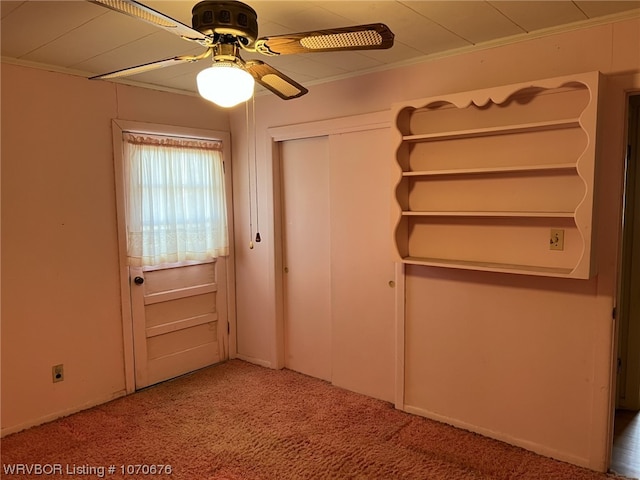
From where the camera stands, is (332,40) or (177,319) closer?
(332,40)

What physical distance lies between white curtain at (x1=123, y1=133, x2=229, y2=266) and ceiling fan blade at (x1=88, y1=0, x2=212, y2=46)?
1.97 m

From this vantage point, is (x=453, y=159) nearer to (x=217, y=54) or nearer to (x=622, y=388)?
(x=217, y=54)

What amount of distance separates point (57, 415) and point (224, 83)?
2714 millimetres

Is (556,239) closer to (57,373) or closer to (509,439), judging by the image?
(509,439)

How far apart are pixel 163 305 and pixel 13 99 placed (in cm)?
180

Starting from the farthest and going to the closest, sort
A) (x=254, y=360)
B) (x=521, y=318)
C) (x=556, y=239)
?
(x=254, y=360)
(x=521, y=318)
(x=556, y=239)

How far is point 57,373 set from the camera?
3180 millimetres

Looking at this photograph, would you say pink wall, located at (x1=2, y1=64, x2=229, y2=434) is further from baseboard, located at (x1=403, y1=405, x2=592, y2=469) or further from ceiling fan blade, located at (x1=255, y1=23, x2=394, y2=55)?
baseboard, located at (x1=403, y1=405, x2=592, y2=469)

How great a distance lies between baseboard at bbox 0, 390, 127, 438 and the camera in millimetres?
2961

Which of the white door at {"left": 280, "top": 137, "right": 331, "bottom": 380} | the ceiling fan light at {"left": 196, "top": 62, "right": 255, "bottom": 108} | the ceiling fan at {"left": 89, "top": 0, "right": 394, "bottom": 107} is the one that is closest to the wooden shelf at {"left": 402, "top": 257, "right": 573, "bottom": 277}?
the white door at {"left": 280, "top": 137, "right": 331, "bottom": 380}

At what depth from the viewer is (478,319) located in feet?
9.46

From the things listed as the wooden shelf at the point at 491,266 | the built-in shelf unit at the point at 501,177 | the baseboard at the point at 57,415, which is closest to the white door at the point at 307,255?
the built-in shelf unit at the point at 501,177

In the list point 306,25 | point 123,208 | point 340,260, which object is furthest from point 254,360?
point 306,25

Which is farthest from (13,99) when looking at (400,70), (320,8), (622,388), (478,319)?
(622,388)
